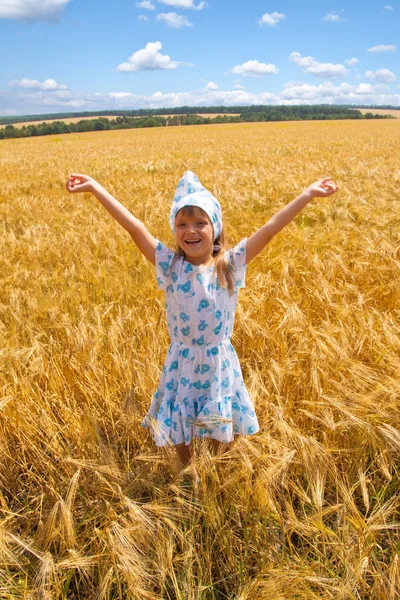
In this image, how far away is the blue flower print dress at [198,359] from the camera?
1.60 meters

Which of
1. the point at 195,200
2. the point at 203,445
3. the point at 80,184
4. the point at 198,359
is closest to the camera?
the point at 203,445

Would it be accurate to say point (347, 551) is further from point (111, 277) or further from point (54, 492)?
Result: point (111, 277)

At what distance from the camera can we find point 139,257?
3.30m

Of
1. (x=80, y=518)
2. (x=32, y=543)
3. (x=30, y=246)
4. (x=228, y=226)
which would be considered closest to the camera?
(x=32, y=543)

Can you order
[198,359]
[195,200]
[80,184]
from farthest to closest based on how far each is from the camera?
[80,184]
[198,359]
[195,200]

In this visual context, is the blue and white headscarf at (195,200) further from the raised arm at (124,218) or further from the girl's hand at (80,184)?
the girl's hand at (80,184)

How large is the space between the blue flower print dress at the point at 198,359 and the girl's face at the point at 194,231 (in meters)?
0.08

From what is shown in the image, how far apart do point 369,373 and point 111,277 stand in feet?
6.13

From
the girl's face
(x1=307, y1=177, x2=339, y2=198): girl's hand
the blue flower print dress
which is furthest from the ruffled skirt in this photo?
(x1=307, y1=177, x2=339, y2=198): girl's hand

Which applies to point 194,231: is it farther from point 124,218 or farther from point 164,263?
point 124,218

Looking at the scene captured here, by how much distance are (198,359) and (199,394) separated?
Answer: 0.15 meters

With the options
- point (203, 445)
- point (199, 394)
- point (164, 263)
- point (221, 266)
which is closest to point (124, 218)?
point (164, 263)

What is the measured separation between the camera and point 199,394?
1664 millimetres

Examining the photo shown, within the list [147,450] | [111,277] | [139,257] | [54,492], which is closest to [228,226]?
[139,257]
